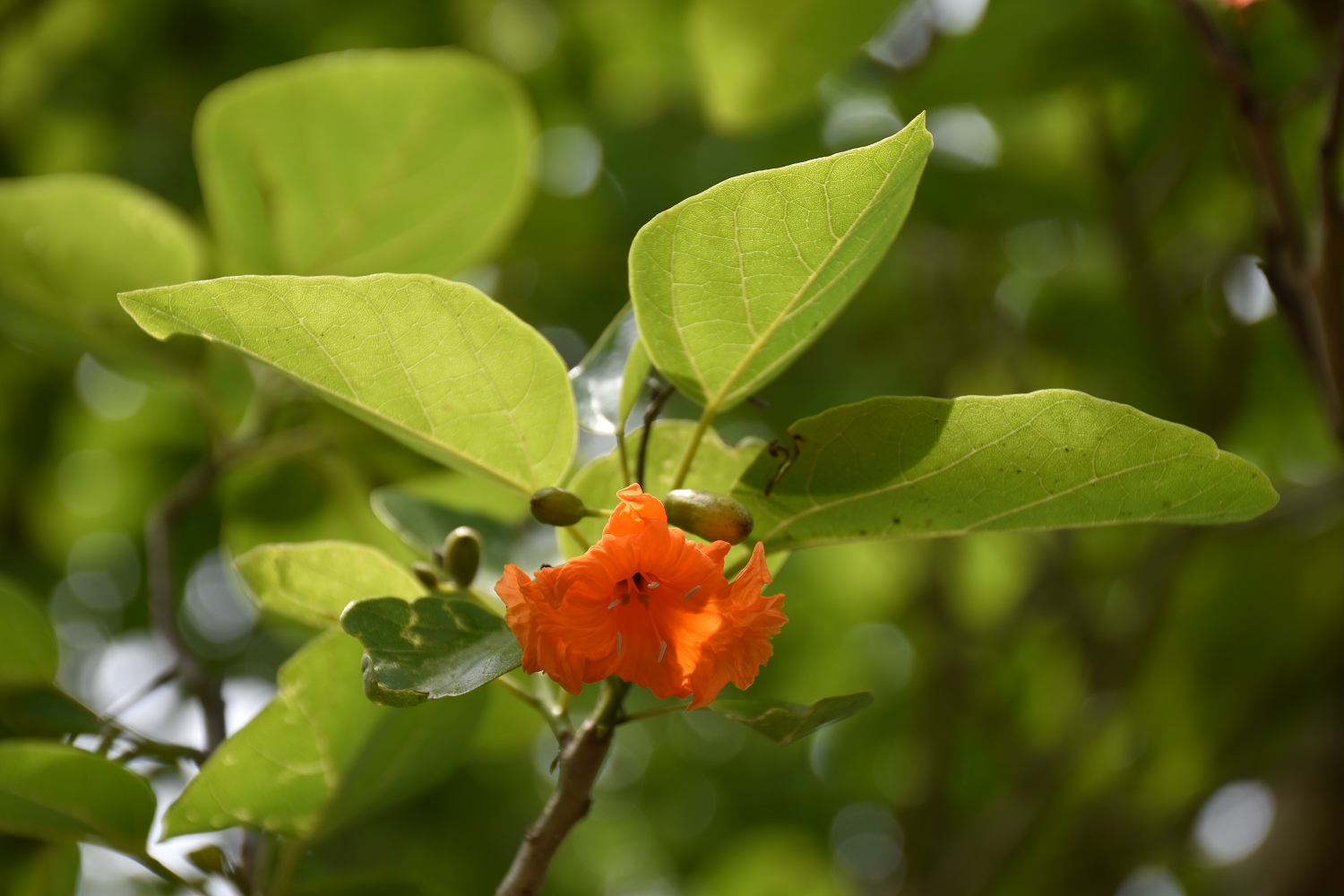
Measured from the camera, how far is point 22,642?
3.84ft

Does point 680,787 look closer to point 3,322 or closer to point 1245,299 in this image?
point 1245,299

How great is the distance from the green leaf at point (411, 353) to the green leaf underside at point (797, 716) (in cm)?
23

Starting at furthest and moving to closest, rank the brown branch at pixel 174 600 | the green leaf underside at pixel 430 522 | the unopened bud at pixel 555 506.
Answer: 1. the brown branch at pixel 174 600
2. the green leaf underside at pixel 430 522
3. the unopened bud at pixel 555 506

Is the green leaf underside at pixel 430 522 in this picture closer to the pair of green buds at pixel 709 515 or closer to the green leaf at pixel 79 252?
the pair of green buds at pixel 709 515

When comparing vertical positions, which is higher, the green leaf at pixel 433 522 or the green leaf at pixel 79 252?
the green leaf at pixel 79 252

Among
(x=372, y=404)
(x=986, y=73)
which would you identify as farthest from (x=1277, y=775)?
(x=372, y=404)

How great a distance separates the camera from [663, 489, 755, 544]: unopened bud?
69cm

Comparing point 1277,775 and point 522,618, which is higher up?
point 522,618

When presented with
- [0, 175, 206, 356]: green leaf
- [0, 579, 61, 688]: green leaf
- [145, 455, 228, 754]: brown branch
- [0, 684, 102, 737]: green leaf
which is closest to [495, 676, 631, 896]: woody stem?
[145, 455, 228, 754]: brown branch

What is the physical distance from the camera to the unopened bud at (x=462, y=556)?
2.67 ft

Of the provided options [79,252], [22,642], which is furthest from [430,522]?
[79,252]

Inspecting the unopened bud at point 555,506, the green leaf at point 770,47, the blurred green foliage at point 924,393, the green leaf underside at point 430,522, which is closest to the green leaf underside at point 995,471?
the unopened bud at point 555,506

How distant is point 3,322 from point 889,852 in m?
2.48

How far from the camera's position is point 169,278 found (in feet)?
4.44
